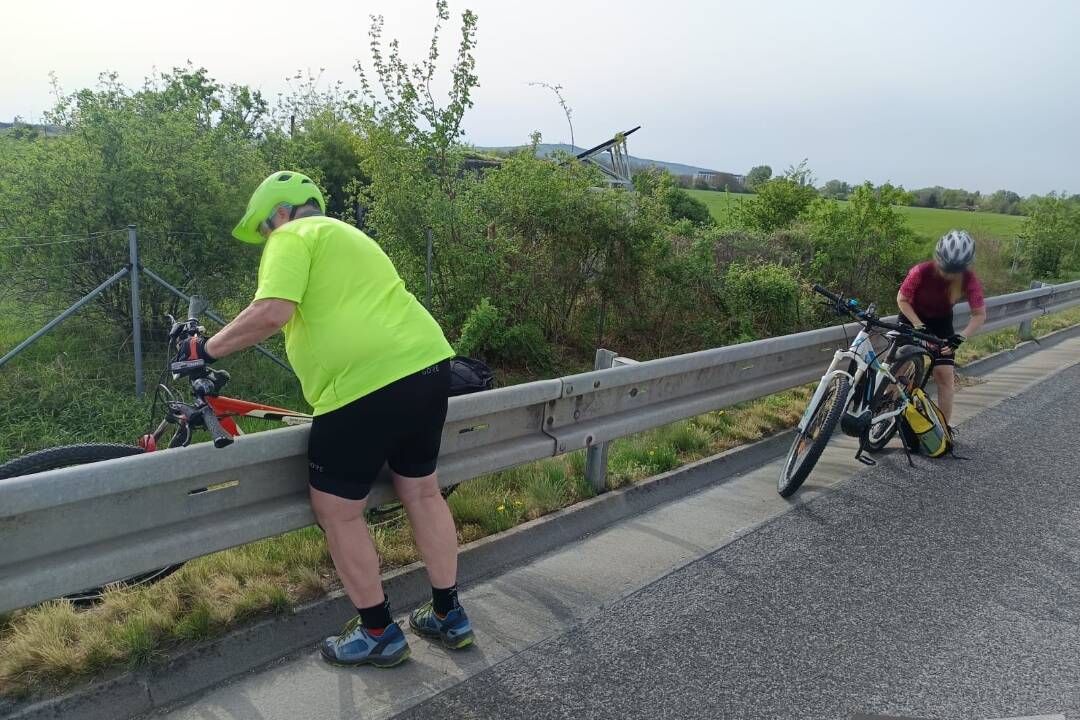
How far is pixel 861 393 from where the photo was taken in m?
5.29

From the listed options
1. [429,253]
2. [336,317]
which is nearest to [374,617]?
[336,317]

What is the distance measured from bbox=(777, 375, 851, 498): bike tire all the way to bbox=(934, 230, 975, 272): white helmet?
1.60 metres

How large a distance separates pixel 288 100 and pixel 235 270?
421cm

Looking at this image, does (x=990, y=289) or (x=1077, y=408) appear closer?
(x=1077, y=408)

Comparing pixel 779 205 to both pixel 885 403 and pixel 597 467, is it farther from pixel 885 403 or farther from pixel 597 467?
pixel 597 467

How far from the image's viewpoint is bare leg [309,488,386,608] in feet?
9.52

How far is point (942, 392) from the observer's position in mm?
6320

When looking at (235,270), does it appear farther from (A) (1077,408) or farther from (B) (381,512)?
(A) (1077,408)

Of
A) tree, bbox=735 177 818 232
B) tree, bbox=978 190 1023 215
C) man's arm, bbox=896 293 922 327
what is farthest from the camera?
tree, bbox=978 190 1023 215

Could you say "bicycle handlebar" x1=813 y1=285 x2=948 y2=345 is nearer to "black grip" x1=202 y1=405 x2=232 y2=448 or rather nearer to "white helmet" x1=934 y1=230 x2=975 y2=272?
"white helmet" x1=934 y1=230 x2=975 y2=272

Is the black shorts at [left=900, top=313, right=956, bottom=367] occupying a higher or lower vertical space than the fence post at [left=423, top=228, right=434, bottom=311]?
lower

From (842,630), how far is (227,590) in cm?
267

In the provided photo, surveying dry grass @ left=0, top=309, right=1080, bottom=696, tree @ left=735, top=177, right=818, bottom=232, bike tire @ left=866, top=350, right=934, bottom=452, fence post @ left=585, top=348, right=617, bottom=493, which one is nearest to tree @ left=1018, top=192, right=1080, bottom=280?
tree @ left=735, top=177, right=818, bottom=232

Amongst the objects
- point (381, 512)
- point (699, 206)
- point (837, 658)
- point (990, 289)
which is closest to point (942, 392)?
point (837, 658)
